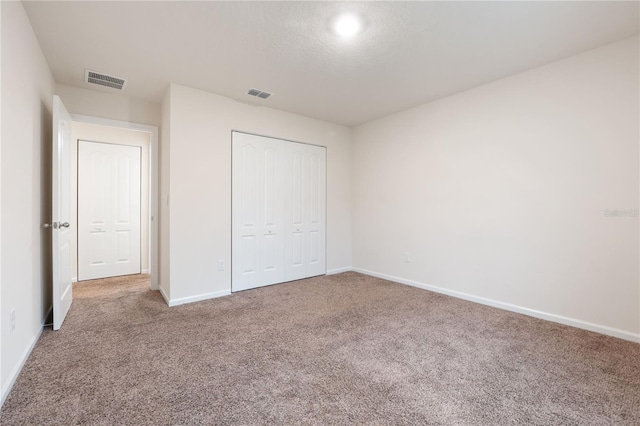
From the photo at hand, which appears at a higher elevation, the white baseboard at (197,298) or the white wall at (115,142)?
the white wall at (115,142)

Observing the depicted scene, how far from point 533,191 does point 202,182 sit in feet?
11.7

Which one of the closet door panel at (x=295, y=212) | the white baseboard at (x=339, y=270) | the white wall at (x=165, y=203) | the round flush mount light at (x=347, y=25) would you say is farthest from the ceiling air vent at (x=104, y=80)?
the white baseboard at (x=339, y=270)

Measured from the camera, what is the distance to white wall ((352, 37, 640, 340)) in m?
2.45

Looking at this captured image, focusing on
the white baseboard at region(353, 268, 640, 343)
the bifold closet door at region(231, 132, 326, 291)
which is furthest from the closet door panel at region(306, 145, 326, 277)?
the white baseboard at region(353, 268, 640, 343)

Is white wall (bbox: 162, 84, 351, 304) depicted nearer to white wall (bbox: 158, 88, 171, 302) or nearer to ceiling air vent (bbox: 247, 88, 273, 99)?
white wall (bbox: 158, 88, 171, 302)

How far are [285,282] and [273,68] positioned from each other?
9.14 feet

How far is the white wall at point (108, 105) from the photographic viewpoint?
3.30m

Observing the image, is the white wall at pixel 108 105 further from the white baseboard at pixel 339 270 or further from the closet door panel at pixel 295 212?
the white baseboard at pixel 339 270

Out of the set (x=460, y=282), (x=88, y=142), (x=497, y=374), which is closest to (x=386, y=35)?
(x=497, y=374)

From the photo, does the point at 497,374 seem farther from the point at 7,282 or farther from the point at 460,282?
the point at 7,282

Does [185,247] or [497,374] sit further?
[185,247]

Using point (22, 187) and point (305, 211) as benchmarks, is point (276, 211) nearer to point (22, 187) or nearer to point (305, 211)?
point (305, 211)

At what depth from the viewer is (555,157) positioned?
277 cm

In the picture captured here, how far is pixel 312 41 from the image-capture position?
2432mm
